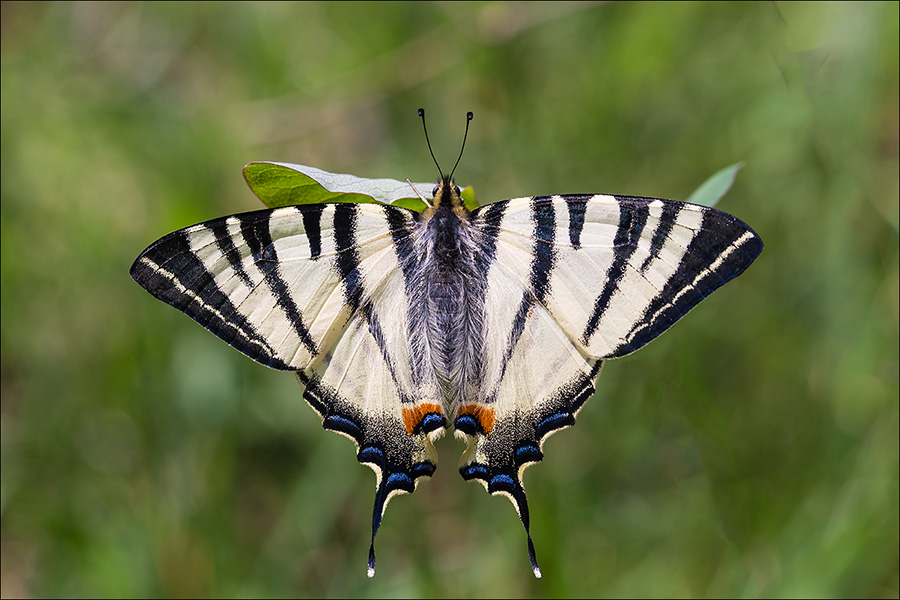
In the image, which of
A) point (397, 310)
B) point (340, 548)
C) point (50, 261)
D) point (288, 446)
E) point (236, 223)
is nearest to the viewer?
point (236, 223)

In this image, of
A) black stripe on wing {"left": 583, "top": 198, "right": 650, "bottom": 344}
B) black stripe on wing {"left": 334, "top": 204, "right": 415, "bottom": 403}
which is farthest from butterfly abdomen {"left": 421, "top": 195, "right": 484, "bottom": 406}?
black stripe on wing {"left": 583, "top": 198, "right": 650, "bottom": 344}

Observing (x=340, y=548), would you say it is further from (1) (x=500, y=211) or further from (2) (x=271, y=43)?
(2) (x=271, y=43)

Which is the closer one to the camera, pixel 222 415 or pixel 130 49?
pixel 222 415

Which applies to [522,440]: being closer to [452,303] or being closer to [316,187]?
[452,303]

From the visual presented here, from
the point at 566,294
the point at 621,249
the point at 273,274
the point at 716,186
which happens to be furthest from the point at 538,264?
the point at 273,274

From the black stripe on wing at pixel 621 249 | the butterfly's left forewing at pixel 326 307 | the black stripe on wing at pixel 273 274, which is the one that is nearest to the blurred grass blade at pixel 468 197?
the butterfly's left forewing at pixel 326 307

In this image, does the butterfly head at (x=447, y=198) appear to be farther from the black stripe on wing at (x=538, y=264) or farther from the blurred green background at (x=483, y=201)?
the blurred green background at (x=483, y=201)

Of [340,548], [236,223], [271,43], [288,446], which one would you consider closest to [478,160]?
[271,43]
